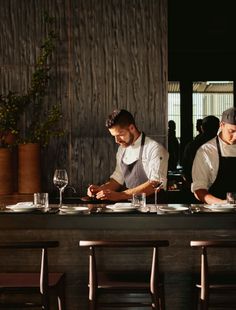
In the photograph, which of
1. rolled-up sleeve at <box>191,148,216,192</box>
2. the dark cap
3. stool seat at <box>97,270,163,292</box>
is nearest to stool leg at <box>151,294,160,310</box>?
stool seat at <box>97,270,163,292</box>

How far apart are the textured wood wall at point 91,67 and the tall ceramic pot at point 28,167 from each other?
345mm

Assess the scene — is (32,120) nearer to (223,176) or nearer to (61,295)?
(223,176)

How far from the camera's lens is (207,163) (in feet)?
15.1

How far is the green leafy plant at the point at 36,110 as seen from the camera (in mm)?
5250

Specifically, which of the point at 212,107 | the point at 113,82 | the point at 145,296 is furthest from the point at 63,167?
the point at 212,107

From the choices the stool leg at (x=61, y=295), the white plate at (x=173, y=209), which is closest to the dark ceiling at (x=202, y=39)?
the white plate at (x=173, y=209)

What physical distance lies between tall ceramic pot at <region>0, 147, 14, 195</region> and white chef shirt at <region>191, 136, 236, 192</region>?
158cm

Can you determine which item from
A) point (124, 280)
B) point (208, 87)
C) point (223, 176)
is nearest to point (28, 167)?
point (223, 176)

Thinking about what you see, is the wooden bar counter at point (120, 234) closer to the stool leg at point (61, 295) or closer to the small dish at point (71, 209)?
the small dish at point (71, 209)

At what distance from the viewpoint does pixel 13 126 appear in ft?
17.2

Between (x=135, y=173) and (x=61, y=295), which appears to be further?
(x=135, y=173)

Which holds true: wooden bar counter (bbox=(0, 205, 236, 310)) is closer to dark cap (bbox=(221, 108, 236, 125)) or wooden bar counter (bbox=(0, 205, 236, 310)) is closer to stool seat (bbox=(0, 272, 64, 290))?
stool seat (bbox=(0, 272, 64, 290))

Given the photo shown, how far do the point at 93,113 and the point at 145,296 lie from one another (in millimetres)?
2295

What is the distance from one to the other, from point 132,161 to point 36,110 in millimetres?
1219
